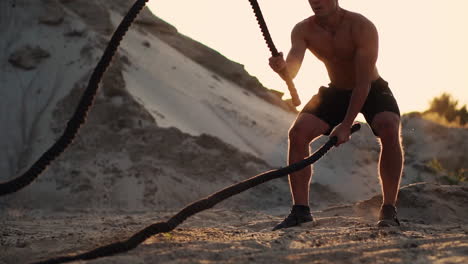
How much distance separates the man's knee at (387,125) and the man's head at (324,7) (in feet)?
2.31

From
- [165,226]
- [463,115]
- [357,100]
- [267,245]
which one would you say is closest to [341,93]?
[357,100]

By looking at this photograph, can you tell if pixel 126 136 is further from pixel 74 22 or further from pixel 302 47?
pixel 302 47

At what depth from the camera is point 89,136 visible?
1005 cm

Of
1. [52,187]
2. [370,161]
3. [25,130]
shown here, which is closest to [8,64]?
[25,130]

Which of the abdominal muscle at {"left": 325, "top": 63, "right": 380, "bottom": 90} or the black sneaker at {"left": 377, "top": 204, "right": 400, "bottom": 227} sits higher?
the abdominal muscle at {"left": 325, "top": 63, "right": 380, "bottom": 90}

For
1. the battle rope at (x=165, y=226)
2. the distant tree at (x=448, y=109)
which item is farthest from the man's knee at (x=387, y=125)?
the distant tree at (x=448, y=109)

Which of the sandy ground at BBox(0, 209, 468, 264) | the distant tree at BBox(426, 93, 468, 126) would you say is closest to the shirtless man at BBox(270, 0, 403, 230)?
the sandy ground at BBox(0, 209, 468, 264)

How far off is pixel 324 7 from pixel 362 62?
412 mm

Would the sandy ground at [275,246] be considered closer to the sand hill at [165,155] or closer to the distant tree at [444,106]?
the sand hill at [165,155]

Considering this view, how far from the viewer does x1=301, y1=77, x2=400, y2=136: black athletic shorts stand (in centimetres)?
444

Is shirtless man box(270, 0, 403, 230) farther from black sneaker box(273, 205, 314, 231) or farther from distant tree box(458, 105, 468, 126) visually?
distant tree box(458, 105, 468, 126)

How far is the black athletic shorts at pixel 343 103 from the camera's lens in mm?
4445

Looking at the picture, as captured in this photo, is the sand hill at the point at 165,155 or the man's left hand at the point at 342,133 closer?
the sand hill at the point at 165,155

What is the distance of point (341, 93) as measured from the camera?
4.54 meters
